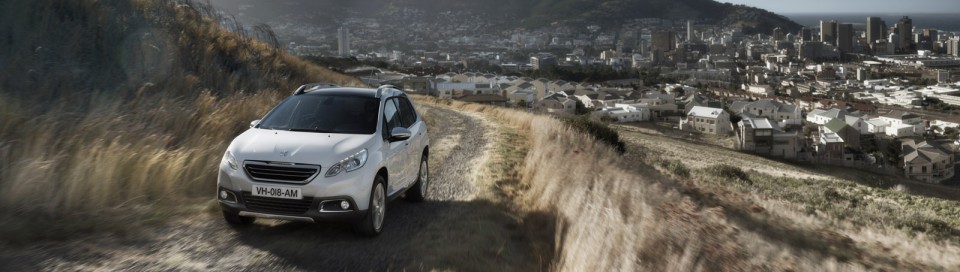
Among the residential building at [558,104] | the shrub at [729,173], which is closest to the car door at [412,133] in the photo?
the shrub at [729,173]

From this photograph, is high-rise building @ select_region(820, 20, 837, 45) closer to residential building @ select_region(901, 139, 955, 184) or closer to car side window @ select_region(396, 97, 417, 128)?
residential building @ select_region(901, 139, 955, 184)

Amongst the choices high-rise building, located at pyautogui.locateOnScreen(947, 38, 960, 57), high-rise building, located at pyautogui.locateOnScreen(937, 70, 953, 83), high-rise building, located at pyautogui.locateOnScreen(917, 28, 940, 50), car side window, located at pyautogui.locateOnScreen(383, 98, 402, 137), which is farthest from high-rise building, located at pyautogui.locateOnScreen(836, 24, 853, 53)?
car side window, located at pyautogui.locateOnScreen(383, 98, 402, 137)

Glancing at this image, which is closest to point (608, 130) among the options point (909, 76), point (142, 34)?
point (142, 34)

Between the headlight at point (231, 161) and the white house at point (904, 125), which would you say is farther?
the white house at point (904, 125)

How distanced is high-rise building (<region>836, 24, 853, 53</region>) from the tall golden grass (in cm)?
17776

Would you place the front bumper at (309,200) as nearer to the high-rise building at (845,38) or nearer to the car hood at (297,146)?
the car hood at (297,146)

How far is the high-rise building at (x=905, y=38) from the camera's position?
573 ft

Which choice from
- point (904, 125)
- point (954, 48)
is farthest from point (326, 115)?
point (954, 48)

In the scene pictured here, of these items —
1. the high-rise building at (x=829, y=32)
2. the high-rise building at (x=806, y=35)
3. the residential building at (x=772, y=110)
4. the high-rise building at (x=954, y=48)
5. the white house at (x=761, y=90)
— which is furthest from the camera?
the high-rise building at (x=806, y=35)

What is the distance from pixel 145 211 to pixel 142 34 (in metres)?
7.63

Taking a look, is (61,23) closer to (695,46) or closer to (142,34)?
(142,34)

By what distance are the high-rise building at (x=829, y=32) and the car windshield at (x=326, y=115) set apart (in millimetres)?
187479

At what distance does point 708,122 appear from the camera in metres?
51.4

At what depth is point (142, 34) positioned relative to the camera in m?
13.3
